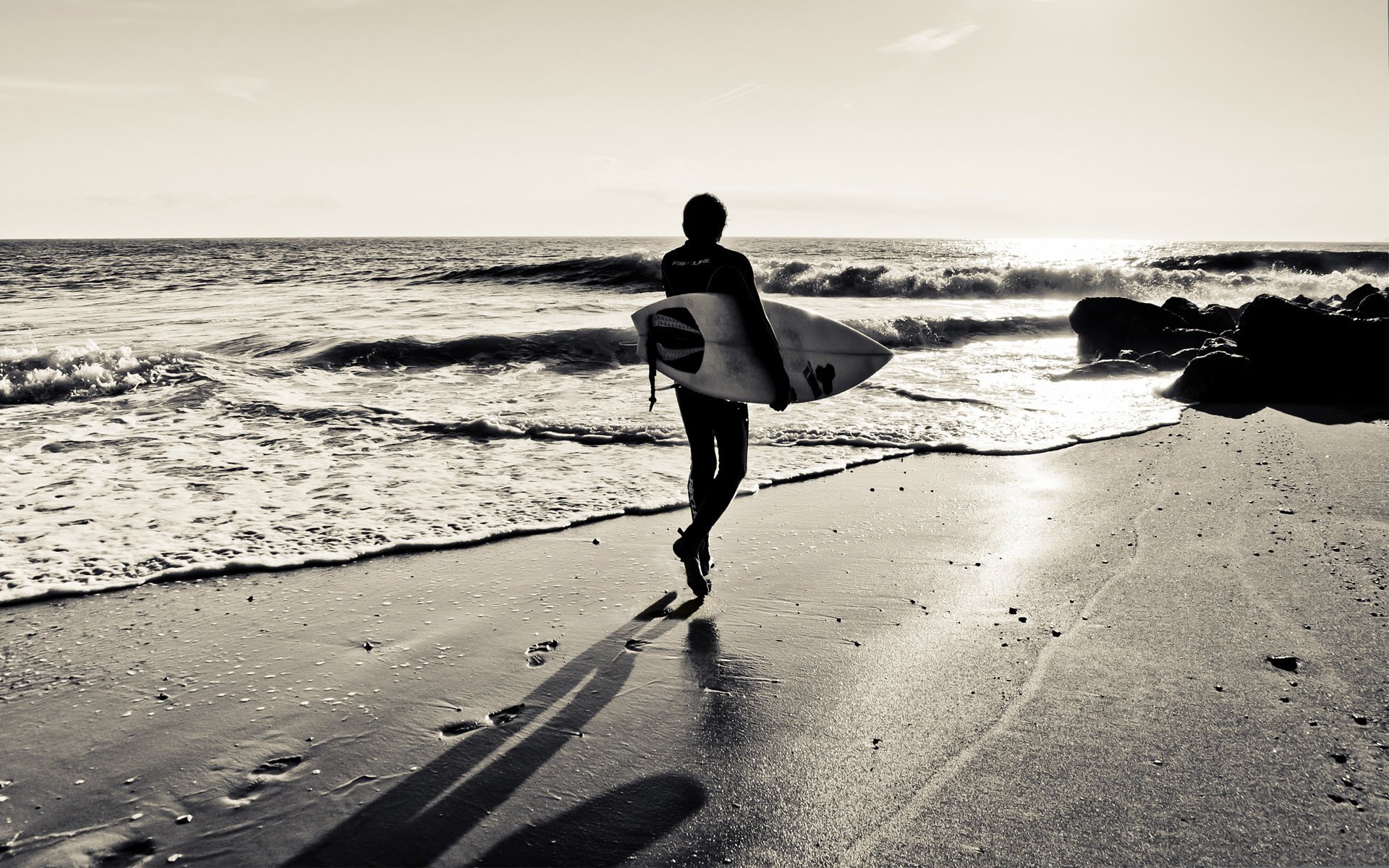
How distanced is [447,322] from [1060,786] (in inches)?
552

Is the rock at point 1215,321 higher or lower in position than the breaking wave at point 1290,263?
lower

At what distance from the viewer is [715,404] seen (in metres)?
3.46

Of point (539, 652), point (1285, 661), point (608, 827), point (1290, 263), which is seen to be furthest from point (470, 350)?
point (1290, 263)

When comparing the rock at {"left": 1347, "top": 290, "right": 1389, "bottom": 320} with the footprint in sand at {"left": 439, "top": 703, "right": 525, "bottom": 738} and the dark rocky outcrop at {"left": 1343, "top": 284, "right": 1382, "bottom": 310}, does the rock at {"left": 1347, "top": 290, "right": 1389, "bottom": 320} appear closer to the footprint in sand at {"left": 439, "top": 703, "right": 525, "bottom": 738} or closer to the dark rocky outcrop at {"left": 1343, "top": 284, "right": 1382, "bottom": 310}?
the dark rocky outcrop at {"left": 1343, "top": 284, "right": 1382, "bottom": 310}

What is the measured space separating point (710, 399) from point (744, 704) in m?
1.34

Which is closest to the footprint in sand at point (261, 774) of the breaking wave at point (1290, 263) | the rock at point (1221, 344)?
the rock at point (1221, 344)

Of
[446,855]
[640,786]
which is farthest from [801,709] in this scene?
[446,855]

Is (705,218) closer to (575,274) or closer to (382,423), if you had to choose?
(382,423)

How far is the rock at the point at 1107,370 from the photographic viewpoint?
32.0 feet

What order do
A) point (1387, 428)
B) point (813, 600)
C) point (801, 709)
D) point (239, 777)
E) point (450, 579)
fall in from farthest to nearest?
point (1387, 428) → point (450, 579) → point (813, 600) → point (801, 709) → point (239, 777)

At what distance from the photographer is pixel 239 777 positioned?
7.06ft

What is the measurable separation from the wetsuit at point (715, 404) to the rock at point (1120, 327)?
9576mm

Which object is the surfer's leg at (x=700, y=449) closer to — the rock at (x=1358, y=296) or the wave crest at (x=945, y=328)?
the wave crest at (x=945, y=328)

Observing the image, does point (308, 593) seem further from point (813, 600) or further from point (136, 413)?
point (136, 413)
